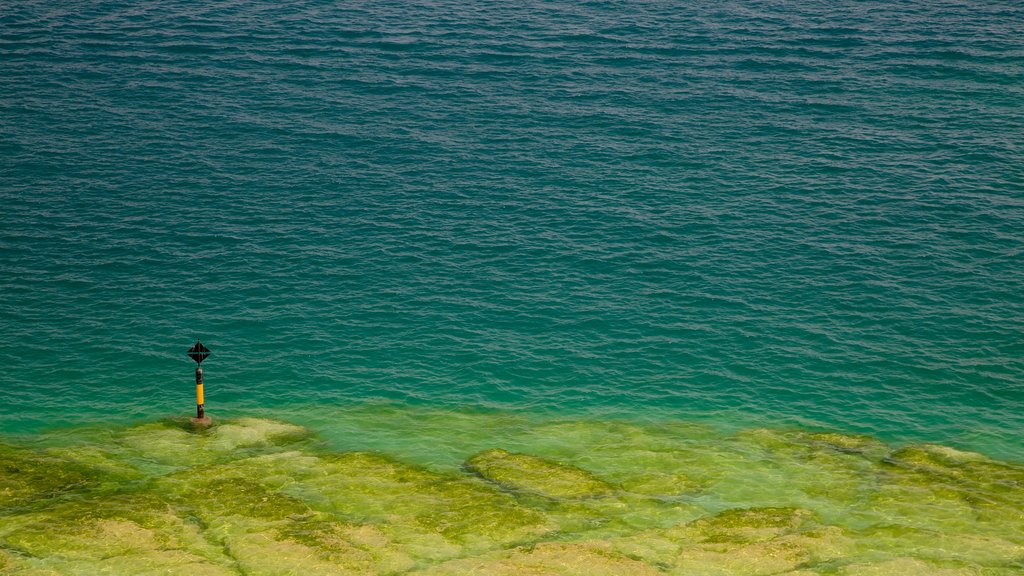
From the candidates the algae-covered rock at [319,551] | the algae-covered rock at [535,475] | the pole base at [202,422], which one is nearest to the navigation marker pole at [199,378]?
the pole base at [202,422]

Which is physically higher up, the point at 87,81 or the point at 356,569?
the point at 87,81

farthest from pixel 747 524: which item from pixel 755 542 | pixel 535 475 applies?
pixel 535 475

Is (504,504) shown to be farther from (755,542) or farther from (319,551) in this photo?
(755,542)

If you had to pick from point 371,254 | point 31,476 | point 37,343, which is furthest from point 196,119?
point 31,476

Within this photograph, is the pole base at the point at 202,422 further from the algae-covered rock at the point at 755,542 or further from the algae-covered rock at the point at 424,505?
the algae-covered rock at the point at 755,542

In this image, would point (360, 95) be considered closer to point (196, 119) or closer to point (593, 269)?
point (196, 119)

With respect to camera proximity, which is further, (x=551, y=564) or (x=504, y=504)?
(x=504, y=504)
